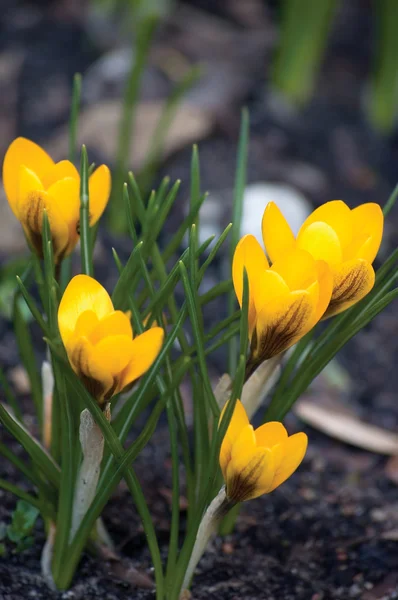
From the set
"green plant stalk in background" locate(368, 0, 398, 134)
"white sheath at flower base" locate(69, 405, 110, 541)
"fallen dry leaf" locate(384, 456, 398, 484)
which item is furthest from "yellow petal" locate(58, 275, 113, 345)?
"green plant stalk in background" locate(368, 0, 398, 134)

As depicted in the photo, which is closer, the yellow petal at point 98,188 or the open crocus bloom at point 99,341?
the open crocus bloom at point 99,341

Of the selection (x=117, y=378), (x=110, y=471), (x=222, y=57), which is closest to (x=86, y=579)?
(x=110, y=471)

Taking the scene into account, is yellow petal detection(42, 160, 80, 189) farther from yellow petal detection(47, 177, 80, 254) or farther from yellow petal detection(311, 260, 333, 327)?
yellow petal detection(311, 260, 333, 327)

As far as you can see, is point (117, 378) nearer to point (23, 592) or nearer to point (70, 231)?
point (70, 231)

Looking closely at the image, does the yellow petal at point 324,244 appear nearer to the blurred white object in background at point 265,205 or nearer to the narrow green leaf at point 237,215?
the narrow green leaf at point 237,215

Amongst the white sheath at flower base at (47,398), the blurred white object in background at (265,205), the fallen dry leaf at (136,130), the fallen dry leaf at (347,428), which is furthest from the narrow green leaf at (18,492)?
the fallen dry leaf at (136,130)

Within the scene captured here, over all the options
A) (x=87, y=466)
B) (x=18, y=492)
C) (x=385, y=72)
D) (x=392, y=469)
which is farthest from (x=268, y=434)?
(x=385, y=72)
